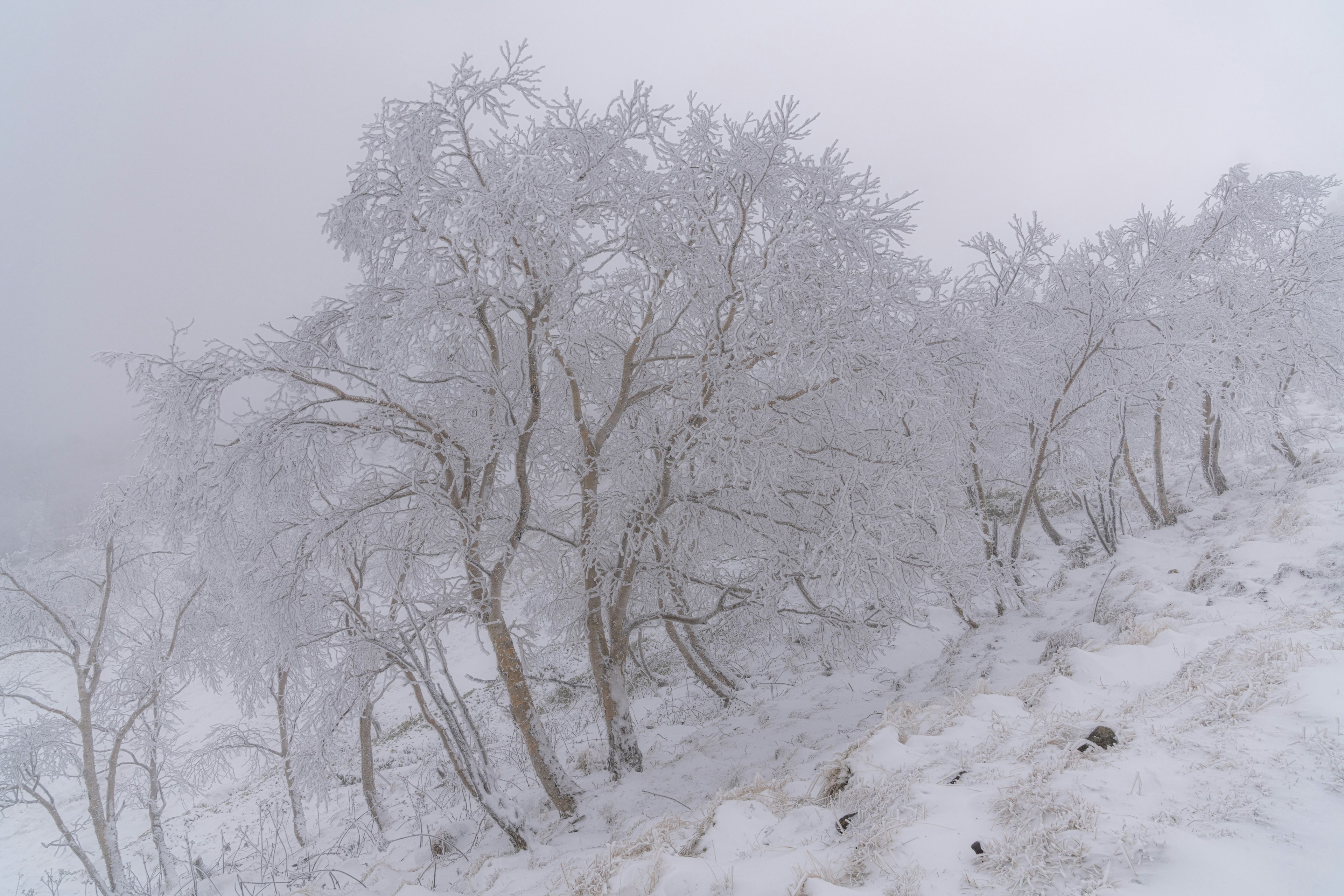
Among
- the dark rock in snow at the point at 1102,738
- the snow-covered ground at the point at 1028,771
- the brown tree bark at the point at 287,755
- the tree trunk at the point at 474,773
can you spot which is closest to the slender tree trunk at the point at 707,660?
the snow-covered ground at the point at 1028,771

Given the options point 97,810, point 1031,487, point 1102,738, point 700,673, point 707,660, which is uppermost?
point 97,810

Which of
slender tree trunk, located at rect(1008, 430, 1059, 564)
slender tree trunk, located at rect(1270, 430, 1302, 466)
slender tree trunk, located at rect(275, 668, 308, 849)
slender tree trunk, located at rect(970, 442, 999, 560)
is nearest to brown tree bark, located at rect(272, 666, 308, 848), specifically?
slender tree trunk, located at rect(275, 668, 308, 849)

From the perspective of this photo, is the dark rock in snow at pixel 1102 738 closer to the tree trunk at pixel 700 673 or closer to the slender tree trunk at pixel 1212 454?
the tree trunk at pixel 700 673

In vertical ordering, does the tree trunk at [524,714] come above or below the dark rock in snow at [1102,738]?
above

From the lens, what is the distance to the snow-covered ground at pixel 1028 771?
2.07 meters

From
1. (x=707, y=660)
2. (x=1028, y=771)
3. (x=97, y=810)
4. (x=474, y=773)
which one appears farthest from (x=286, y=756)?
(x=1028, y=771)

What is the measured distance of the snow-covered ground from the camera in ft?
6.80

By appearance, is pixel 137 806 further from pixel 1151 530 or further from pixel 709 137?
pixel 1151 530

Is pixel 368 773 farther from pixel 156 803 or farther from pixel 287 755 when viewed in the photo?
pixel 156 803

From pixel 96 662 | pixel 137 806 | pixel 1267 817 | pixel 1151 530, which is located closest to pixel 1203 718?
pixel 1267 817

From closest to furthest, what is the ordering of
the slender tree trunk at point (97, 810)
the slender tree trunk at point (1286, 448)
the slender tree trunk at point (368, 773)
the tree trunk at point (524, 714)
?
the tree trunk at point (524, 714), the slender tree trunk at point (368, 773), the slender tree trunk at point (97, 810), the slender tree trunk at point (1286, 448)

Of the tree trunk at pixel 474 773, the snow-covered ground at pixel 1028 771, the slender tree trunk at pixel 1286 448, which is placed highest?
the tree trunk at pixel 474 773

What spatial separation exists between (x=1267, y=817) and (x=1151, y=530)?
9.80 meters

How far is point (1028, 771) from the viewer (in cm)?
281
